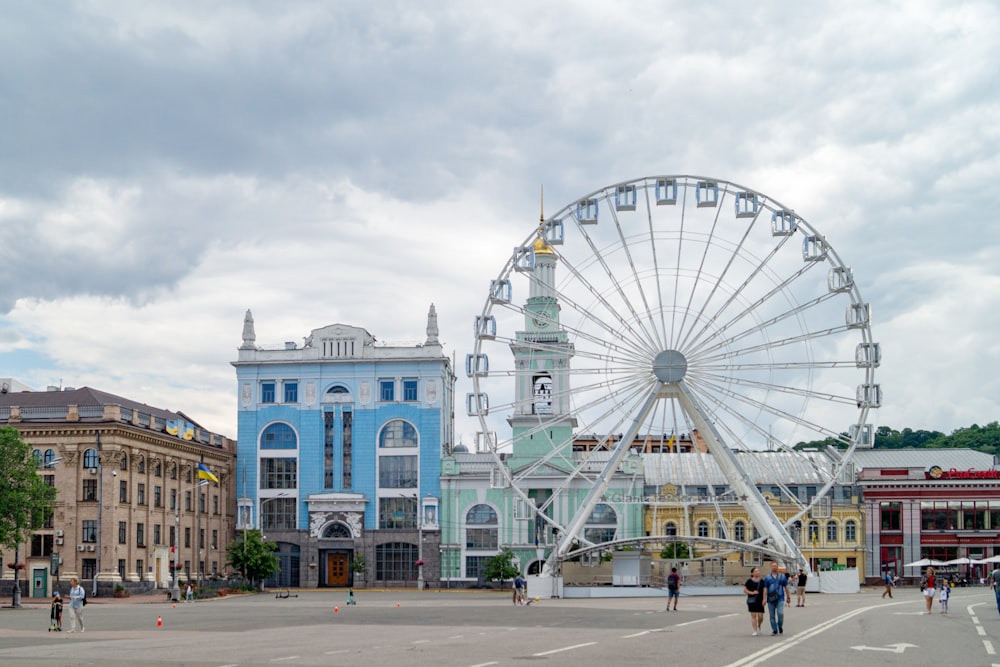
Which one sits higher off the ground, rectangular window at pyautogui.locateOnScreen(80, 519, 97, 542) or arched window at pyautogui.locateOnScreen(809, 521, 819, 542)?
rectangular window at pyautogui.locateOnScreen(80, 519, 97, 542)

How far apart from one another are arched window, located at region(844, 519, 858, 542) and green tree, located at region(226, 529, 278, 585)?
1993 inches

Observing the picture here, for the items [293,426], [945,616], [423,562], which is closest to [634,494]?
[423,562]

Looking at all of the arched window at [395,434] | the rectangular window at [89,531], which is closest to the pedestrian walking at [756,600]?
the rectangular window at [89,531]

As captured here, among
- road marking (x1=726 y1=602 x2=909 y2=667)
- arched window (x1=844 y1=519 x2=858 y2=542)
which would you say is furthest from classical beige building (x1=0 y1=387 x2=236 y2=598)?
arched window (x1=844 y1=519 x2=858 y2=542)

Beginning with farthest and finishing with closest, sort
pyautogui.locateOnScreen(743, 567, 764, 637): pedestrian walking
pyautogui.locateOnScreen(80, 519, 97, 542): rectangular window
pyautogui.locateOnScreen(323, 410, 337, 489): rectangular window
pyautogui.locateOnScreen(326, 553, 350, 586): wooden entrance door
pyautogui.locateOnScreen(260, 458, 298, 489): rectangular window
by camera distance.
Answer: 1. pyautogui.locateOnScreen(260, 458, 298, 489): rectangular window
2. pyautogui.locateOnScreen(323, 410, 337, 489): rectangular window
3. pyautogui.locateOnScreen(326, 553, 350, 586): wooden entrance door
4. pyautogui.locateOnScreen(80, 519, 97, 542): rectangular window
5. pyautogui.locateOnScreen(743, 567, 764, 637): pedestrian walking

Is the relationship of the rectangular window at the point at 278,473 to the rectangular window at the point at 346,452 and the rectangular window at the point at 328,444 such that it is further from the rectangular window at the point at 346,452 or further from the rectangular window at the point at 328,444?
the rectangular window at the point at 346,452

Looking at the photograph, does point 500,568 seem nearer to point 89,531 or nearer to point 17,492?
point 89,531

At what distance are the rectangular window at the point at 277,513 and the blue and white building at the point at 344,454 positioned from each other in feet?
0.30

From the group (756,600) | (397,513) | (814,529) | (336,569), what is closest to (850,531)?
(814,529)

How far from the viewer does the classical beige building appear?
94.1 meters

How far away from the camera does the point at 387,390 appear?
11812 cm

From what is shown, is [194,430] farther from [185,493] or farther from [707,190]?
[707,190]

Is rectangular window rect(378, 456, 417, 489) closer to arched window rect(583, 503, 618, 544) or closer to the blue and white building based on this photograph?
the blue and white building

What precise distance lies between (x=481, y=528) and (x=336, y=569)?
44.3 feet
